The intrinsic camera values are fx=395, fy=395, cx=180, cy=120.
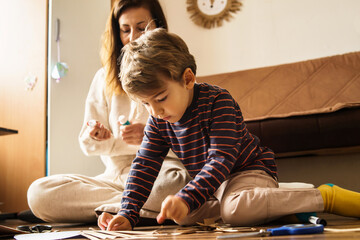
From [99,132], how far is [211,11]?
178 cm

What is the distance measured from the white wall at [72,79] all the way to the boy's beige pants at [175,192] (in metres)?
0.66

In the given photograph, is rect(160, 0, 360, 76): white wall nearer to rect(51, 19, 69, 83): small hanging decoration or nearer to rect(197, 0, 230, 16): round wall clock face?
rect(197, 0, 230, 16): round wall clock face

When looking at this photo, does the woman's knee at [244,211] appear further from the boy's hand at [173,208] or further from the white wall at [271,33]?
the white wall at [271,33]

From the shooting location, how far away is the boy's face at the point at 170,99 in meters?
0.94

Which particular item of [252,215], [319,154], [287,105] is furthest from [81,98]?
[252,215]

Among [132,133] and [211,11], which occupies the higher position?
[211,11]

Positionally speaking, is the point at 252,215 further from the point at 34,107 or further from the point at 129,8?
the point at 34,107

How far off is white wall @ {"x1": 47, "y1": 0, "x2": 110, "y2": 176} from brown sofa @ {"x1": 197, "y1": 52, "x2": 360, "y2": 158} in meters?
0.68

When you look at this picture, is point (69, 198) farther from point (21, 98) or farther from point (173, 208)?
point (21, 98)

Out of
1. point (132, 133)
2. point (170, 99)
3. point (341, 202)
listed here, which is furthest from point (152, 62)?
point (341, 202)

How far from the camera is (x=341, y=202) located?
101 centimetres

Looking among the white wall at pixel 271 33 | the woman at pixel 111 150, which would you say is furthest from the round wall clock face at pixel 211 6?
the woman at pixel 111 150

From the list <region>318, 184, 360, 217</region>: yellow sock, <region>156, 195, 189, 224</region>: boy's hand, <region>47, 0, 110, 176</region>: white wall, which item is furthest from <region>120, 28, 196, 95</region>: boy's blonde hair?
<region>47, 0, 110, 176</region>: white wall

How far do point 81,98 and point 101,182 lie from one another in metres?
0.89
